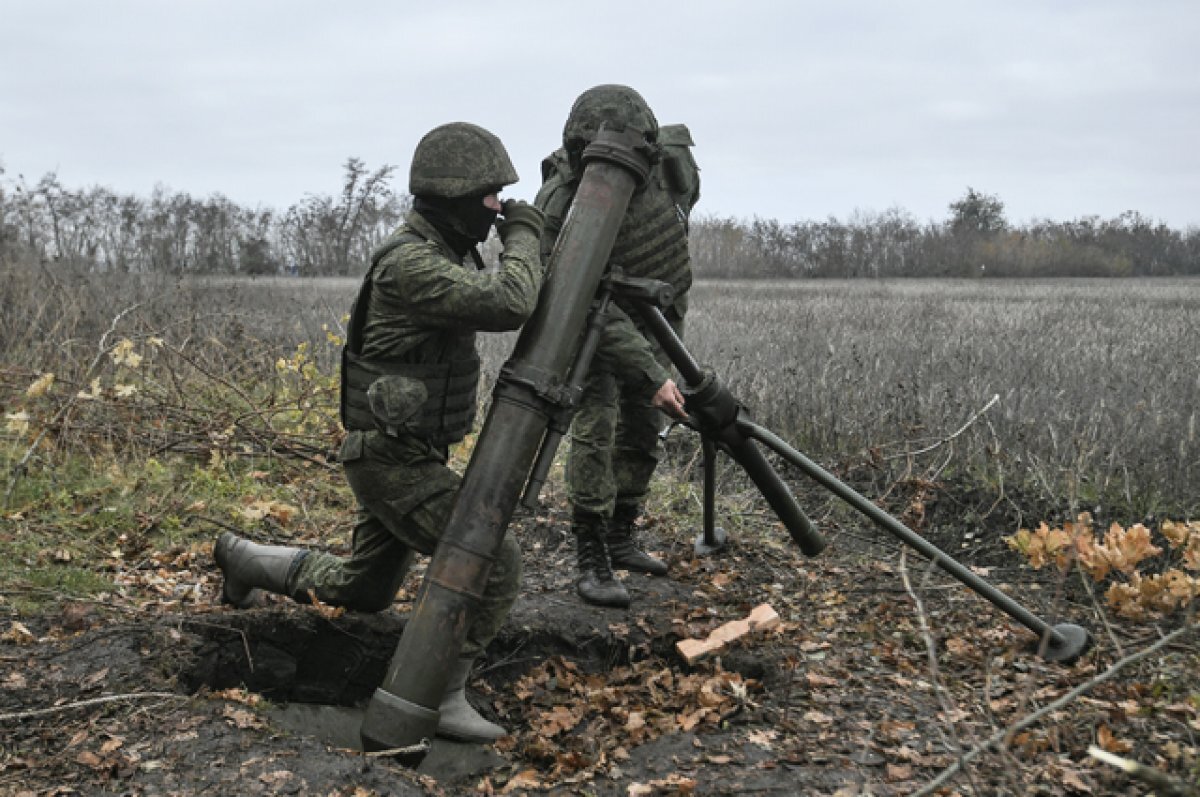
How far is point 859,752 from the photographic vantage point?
3590 millimetres

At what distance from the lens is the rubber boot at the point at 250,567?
451cm

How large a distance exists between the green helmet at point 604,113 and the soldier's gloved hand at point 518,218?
71 cm

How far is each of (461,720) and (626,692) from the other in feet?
2.51

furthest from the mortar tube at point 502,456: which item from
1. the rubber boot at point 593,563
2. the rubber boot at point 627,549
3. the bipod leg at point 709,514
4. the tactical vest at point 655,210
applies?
the rubber boot at point 627,549

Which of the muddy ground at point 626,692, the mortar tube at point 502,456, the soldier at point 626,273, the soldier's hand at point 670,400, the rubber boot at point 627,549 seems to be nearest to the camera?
the muddy ground at point 626,692

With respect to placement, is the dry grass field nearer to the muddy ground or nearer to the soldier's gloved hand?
the muddy ground

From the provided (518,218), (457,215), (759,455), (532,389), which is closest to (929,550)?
(759,455)

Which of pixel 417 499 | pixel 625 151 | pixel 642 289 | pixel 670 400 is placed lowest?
pixel 417 499

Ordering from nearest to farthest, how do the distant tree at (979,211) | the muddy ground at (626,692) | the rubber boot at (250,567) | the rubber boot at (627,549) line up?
the muddy ground at (626,692)
the rubber boot at (250,567)
the rubber boot at (627,549)
the distant tree at (979,211)

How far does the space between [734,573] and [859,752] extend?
1.85 metres

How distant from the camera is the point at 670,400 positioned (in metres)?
4.14

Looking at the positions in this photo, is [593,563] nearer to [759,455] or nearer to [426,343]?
[759,455]

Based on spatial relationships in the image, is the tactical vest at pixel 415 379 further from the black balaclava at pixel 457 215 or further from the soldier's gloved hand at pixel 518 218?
the soldier's gloved hand at pixel 518 218

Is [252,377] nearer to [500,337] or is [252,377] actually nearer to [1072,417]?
[500,337]
